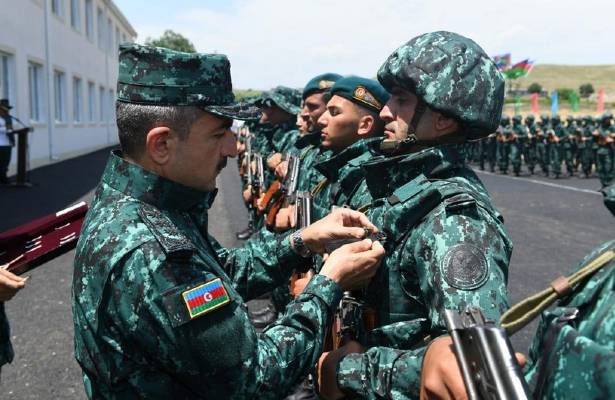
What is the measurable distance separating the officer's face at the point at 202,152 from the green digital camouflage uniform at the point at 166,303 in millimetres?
38

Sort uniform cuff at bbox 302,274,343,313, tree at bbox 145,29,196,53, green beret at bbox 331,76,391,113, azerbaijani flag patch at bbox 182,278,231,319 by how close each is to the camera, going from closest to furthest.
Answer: azerbaijani flag patch at bbox 182,278,231,319 → uniform cuff at bbox 302,274,343,313 → green beret at bbox 331,76,391,113 → tree at bbox 145,29,196,53

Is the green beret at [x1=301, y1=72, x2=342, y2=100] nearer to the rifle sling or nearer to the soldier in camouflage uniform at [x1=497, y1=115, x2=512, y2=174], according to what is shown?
the rifle sling

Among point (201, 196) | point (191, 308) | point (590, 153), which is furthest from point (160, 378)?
point (590, 153)

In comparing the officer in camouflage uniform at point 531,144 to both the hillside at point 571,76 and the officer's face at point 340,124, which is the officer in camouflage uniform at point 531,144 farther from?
the hillside at point 571,76

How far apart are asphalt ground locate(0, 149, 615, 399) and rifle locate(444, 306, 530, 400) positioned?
3.47 meters

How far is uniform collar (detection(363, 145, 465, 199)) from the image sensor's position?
2.22m

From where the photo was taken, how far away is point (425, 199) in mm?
1992

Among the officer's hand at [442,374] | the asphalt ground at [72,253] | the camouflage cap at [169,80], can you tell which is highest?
the camouflage cap at [169,80]

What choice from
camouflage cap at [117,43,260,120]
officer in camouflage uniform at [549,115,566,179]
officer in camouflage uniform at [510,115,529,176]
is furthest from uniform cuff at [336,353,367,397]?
officer in camouflage uniform at [510,115,529,176]

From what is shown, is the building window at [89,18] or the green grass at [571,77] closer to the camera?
the building window at [89,18]

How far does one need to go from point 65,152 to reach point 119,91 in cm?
2388

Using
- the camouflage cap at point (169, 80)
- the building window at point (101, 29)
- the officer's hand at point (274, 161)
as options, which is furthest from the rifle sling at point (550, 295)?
the building window at point (101, 29)

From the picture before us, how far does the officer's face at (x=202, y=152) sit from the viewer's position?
178cm

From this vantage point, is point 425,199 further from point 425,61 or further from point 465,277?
point 425,61
